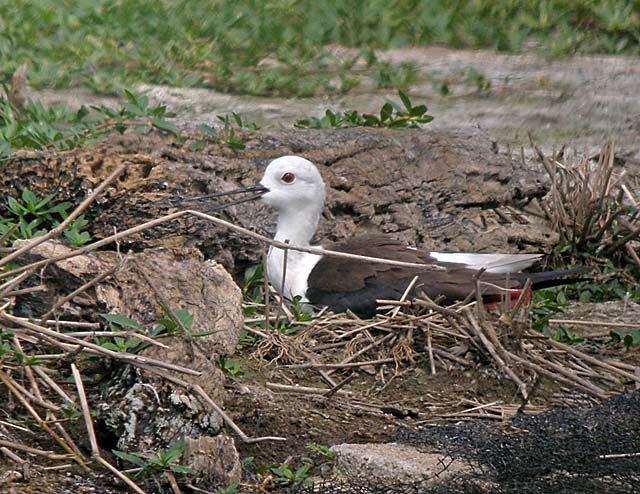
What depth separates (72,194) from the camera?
4996 mm

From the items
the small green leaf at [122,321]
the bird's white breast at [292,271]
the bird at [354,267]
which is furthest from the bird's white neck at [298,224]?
the small green leaf at [122,321]

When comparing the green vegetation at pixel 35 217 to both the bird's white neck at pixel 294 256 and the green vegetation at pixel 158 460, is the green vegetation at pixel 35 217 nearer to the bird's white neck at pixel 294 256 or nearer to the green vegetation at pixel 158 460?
the bird's white neck at pixel 294 256

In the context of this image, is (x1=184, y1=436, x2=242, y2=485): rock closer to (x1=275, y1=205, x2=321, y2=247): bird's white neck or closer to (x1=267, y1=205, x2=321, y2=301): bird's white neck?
(x1=267, y1=205, x2=321, y2=301): bird's white neck

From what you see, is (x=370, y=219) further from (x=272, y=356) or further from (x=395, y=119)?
(x=272, y=356)

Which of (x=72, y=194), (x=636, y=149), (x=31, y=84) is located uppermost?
(x=72, y=194)

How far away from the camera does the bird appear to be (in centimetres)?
487

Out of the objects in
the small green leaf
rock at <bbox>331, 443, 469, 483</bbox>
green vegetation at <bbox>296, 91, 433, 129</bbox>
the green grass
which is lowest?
the green grass

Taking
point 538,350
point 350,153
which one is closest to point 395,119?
point 350,153

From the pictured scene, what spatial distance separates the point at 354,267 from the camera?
5.06 m

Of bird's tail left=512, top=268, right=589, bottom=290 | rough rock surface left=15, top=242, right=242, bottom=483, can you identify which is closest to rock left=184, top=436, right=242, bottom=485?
rough rock surface left=15, top=242, right=242, bottom=483

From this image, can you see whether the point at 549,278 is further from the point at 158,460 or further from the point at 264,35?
the point at 264,35

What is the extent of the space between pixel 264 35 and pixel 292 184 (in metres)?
4.05

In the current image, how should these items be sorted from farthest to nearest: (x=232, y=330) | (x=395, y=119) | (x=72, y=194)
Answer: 1. (x=395, y=119)
2. (x=72, y=194)
3. (x=232, y=330)

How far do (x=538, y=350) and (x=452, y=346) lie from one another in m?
0.36
